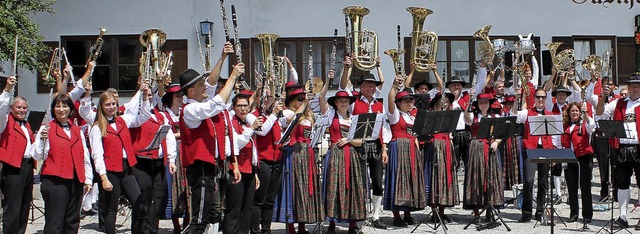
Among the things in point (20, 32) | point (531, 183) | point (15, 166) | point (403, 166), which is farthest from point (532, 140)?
point (20, 32)

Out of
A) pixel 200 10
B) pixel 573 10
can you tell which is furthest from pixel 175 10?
pixel 573 10

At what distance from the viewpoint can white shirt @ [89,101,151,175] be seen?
25.4ft

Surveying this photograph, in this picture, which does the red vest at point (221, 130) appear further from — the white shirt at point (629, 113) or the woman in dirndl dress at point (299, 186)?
the white shirt at point (629, 113)

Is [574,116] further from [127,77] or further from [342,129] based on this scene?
[127,77]

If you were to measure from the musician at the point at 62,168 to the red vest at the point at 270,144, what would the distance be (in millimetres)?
1905

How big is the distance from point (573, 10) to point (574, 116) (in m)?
9.72

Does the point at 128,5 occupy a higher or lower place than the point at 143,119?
higher

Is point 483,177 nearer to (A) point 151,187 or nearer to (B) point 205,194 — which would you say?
(A) point 151,187

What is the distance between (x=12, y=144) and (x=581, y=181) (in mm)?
7124

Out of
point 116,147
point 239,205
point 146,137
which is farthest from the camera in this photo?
point 146,137

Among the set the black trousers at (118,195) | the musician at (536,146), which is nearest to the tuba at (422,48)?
the musician at (536,146)

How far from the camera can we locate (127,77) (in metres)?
19.2

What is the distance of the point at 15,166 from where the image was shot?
796 centimetres

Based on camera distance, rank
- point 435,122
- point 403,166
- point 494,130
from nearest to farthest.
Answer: point 435,122 < point 494,130 < point 403,166
